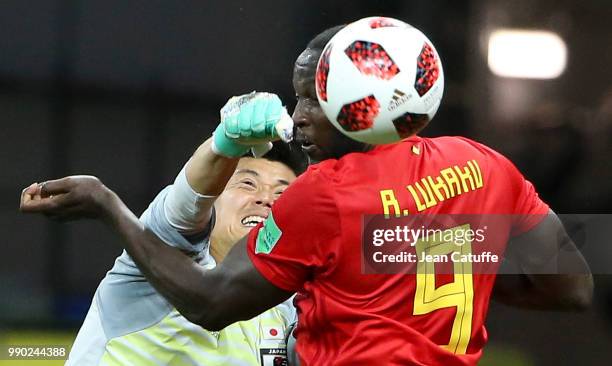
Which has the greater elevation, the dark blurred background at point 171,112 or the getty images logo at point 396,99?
the getty images logo at point 396,99

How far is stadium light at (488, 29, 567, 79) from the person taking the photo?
4.43 m

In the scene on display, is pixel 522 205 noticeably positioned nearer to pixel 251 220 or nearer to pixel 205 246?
pixel 205 246

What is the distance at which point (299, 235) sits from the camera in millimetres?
2105

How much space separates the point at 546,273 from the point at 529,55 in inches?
85.5

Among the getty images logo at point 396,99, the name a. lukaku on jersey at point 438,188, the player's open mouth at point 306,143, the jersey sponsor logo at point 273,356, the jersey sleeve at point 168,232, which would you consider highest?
the getty images logo at point 396,99

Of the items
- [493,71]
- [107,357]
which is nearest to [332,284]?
[107,357]

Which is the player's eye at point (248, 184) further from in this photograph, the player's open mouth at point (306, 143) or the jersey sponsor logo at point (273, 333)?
the player's open mouth at point (306, 143)

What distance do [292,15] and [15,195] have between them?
1305 millimetres

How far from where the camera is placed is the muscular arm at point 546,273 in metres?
2.41

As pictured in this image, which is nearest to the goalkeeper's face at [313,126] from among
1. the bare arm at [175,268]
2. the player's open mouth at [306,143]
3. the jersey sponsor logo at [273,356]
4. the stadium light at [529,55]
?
the player's open mouth at [306,143]

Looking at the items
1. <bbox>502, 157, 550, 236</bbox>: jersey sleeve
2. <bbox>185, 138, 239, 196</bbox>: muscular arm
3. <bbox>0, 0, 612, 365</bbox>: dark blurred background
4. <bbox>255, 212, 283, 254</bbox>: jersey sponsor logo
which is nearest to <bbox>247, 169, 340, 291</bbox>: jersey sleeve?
<bbox>255, 212, 283, 254</bbox>: jersey sponsor logo

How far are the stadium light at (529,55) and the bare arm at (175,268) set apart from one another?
250 centimetres

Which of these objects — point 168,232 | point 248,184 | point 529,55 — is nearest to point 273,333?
point 248,184

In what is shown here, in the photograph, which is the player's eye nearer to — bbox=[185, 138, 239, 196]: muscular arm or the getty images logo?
bbox=[185, 138, 239, 196]: muscular arm
